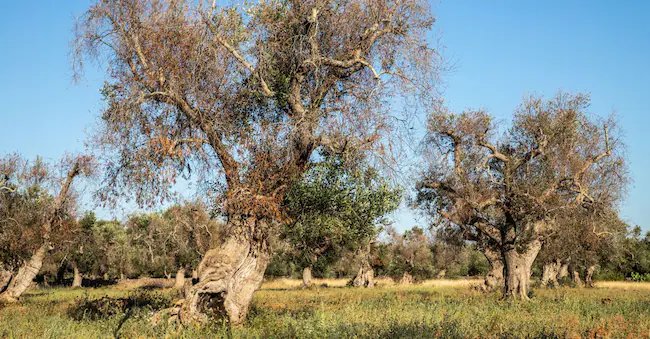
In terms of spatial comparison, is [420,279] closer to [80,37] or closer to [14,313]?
[14,313]

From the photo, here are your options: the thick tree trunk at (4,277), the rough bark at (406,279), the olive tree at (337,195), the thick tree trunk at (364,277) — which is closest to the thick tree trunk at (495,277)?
the thick tree trunk at (364,277)

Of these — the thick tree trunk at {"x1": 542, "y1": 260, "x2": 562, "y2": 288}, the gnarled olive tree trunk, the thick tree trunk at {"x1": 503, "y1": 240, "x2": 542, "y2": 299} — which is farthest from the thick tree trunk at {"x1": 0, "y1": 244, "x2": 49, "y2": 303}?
the thick tree trunk at {"x1": 542, "y1": 260, "x2": 562, "y2": 288}

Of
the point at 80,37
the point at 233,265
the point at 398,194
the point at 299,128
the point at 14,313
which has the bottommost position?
the point at 14,313

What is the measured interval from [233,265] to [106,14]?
8.23 m

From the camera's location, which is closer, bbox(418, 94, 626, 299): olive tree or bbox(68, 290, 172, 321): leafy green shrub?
bbox(68, 290, 172, 321): leafy green shrub

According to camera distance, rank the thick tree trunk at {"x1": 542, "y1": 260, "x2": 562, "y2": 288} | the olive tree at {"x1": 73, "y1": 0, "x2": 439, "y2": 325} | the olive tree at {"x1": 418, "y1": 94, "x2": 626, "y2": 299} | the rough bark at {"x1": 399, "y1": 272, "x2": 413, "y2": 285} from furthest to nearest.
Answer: the rough bark at {"x1": 399, "y1": 272, "x2": 413, "y2": 285} → the thick tree trunk at {"x1": 542, "y1": 260, "x2": 562, "y2": 288} → the olive tree at {"x1": 418, "y1": 94, "x2": 626, "y2": 299} → the olive tree at {"x1": 73, "y1": 0, "x2": 439, "y2": 325}

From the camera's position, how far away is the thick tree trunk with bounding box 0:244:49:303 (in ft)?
94.7

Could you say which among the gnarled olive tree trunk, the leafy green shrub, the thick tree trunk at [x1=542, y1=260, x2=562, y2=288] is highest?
the thick tree trunk at [x1=542, y1=260, x2=562, y2=288]

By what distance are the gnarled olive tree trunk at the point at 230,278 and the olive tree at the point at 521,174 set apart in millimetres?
15559

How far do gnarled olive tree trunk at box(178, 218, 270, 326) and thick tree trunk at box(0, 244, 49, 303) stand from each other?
1819cm

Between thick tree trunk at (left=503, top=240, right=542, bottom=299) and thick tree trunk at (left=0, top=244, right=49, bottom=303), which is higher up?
thick tree trunk at (left=503, top=240, right=542, bottom=299)

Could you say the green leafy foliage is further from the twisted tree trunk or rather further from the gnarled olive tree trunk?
the twisted tree trunk

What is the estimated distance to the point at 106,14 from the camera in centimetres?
1574

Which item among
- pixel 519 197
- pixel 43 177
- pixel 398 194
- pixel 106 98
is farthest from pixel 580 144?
pixel 43 177
